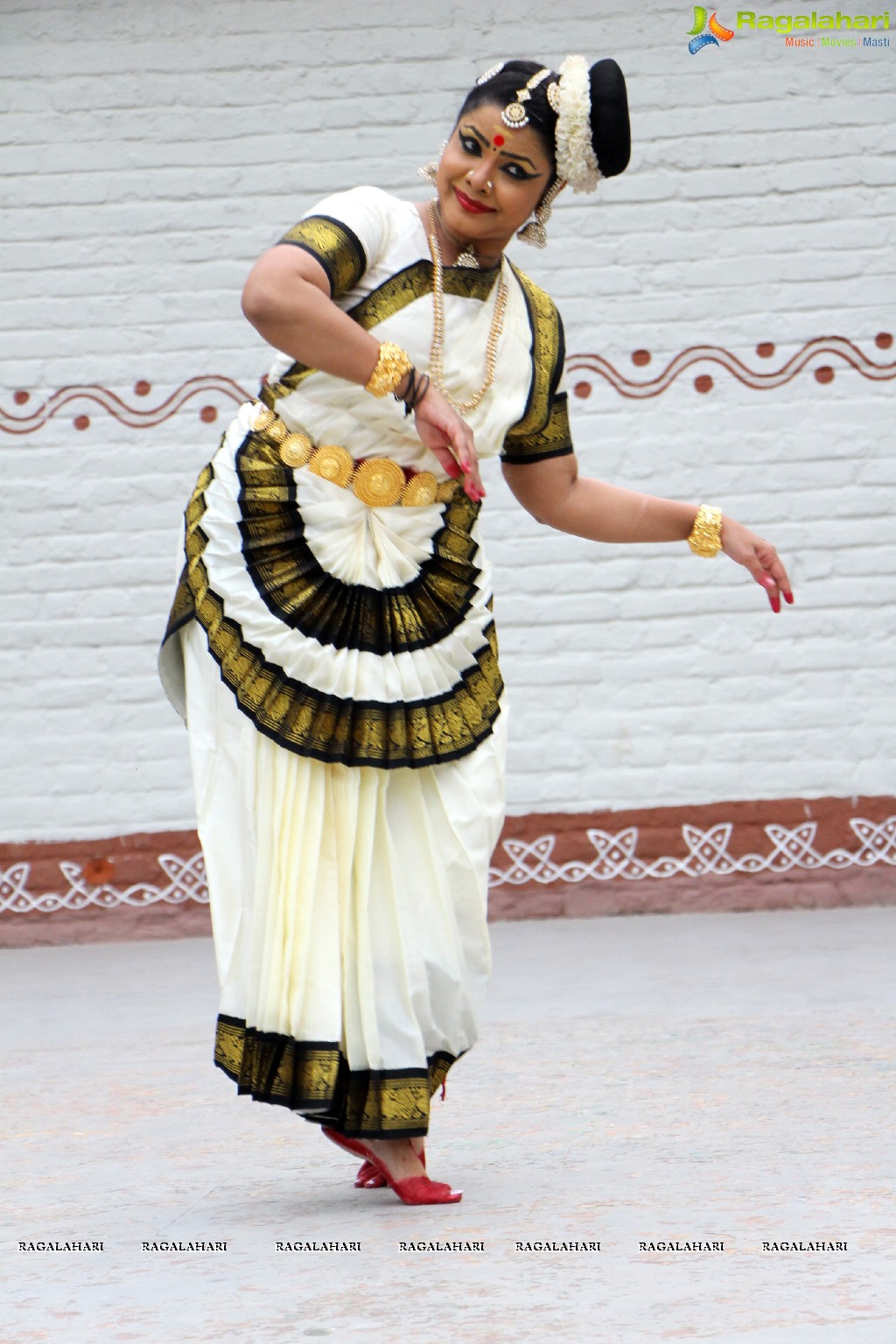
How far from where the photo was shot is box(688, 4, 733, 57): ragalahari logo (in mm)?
5340

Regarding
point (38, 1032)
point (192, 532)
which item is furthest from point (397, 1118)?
point (38, 1032)

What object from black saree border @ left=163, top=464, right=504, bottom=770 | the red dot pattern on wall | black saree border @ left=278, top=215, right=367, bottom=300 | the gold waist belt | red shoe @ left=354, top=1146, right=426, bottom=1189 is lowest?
the red dot pattern on wall

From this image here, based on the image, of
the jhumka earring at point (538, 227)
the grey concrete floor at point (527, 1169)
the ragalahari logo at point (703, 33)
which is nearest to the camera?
the grey concrete floor at point (527, 1169)

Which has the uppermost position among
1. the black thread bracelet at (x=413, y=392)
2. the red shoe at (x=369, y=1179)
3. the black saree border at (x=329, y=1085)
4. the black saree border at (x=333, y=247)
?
the black saree border at (x=333, y=247)

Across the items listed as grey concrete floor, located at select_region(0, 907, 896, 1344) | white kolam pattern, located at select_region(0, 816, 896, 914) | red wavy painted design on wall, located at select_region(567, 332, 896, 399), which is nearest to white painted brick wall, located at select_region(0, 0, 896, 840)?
red wavy painted design on wall, located at select_region(567, 332, 896, 399)

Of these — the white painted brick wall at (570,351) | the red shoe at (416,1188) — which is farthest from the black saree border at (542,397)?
the white painted brick wall at (570,351)

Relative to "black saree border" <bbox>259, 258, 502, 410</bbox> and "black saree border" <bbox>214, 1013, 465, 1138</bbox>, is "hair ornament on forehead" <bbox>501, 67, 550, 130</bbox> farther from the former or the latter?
"black saree border" <bbox>214, 1013, 465, 1138</bbox>

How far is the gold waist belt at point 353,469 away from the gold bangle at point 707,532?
0.50m

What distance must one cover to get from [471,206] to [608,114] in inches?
9.6

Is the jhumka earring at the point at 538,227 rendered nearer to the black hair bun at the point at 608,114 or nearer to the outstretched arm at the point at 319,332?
the black hair bun at the point at 608,114

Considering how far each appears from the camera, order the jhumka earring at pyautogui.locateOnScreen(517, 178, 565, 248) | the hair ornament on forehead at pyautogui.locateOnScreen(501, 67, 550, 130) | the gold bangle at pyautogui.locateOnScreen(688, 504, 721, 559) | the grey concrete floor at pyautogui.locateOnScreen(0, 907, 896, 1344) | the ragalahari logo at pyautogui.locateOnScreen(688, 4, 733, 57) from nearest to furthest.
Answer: the grey concrete floor at pyautogui.locateOnScreen(0, 907, 896, 1344) < the hair ornament on forehead at pyautogui.locateOnScreen(501, 67, 550, 130) < the jhumka earring at pyautogui.locateOnScreen(517, 178, 565, 248) < the gold bangle at pyautogui.locateOnScreen(688, 504, 721, 559) < the ragalahari logo at pyautogui.locateOnScreen(688, 4, 733, 57)

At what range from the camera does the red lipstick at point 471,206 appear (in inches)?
102

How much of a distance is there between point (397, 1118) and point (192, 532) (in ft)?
3.17

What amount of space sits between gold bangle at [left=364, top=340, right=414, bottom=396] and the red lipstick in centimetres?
29
